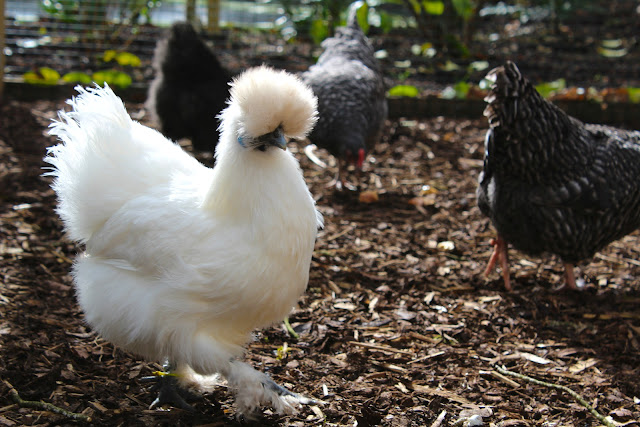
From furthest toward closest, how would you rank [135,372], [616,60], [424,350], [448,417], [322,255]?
[616,60] → [322,255] → [424,350] → [135,372] → [448,417]

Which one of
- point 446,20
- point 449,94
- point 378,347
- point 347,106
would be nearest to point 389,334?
point 378,347

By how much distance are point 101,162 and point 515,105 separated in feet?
8.93

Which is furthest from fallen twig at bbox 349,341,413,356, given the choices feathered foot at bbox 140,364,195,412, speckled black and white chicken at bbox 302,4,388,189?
speckled black and white chicken at bbox 302,4,388,189

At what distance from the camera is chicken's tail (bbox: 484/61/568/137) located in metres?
3.97

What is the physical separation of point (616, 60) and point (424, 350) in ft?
25.9

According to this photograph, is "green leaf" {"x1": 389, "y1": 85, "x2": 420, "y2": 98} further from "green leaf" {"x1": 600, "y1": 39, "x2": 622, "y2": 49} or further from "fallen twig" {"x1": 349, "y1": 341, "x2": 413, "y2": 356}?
"fallen twig" {"x1": 349, "y1": 341, "x2": 413, "y2": 356}

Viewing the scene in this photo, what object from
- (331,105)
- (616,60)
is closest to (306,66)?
(331,105)

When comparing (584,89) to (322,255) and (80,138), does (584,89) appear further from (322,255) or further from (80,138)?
(80,138)

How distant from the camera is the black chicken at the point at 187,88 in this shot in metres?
6.61

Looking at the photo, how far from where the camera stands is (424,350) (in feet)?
11.4

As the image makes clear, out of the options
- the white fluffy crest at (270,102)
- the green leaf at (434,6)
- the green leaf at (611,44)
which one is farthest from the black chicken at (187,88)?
the green leaf at (611,44)

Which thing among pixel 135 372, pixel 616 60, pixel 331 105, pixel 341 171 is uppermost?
pixel 616 60

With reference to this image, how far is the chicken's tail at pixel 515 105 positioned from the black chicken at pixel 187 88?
348 cm

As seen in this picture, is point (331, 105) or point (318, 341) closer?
point (318, 341)
